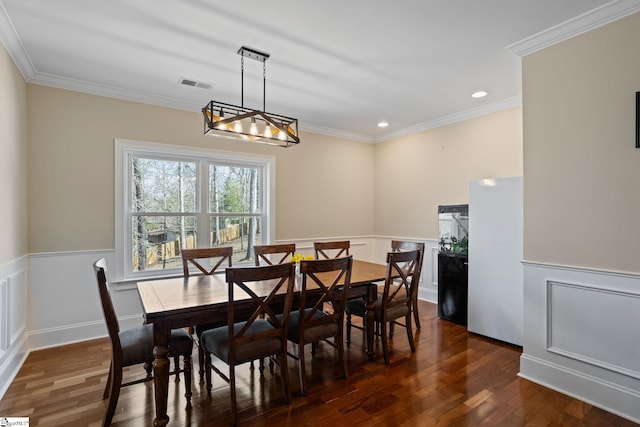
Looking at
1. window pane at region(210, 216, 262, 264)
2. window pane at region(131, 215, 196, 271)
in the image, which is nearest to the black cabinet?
window pane at region(210, 216, 262, 264)

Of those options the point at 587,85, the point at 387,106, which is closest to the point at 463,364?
the point at 587,85

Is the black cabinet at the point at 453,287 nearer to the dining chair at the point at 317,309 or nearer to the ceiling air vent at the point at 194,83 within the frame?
the dining chair at the point at 317,309

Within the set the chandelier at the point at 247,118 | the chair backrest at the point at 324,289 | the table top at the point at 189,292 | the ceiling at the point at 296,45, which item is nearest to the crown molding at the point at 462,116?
the ceiling at the point at 296,45

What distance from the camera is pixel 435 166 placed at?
4.86m

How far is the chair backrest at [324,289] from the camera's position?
240cm

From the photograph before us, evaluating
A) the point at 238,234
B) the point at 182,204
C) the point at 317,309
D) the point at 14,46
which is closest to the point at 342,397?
the point at 317,309

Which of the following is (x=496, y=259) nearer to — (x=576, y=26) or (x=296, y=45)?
(x=576, y=26)

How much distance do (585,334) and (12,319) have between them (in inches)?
182

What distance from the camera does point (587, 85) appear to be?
2389 millimetres

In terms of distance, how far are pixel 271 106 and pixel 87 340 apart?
341 cm

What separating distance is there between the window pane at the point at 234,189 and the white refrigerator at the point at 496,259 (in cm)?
286

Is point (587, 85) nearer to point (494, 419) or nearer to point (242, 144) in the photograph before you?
point (494, 419)

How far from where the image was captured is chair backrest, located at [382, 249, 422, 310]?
2.92 m

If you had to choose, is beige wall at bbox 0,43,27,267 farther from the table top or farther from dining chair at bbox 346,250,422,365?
dining chair at bbox 346,250,422,365
